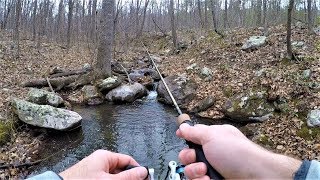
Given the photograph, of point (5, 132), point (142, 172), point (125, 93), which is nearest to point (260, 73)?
point (125, 93)

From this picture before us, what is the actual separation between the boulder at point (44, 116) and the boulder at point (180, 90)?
4.15 meters

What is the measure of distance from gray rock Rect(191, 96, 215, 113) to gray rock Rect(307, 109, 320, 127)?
3.41m

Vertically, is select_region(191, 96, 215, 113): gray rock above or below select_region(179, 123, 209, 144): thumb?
below

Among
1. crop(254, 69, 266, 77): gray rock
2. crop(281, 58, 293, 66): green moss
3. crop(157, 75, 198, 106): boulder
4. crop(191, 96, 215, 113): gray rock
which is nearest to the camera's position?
crop(191, 96, 215, 113): gray rock

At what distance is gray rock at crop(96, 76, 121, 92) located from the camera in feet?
42.3

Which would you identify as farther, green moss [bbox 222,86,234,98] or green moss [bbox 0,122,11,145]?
green moss [bbox 222,86,234,98]

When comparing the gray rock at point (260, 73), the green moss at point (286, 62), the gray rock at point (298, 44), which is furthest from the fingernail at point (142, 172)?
the gray rock at point (298, 44)

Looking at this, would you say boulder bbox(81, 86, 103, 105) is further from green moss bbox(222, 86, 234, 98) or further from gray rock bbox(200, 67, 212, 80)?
green moss bbox(222, 86, 234, 98)

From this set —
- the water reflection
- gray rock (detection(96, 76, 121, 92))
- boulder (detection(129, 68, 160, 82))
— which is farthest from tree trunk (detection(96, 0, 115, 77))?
the water reflection

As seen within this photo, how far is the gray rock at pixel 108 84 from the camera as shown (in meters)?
12.9

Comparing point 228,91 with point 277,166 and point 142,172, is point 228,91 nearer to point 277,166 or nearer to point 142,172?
point 277,166

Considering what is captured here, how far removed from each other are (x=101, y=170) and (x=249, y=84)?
33.0 ft

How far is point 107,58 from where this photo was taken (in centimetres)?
1425

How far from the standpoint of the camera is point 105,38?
46.7 ft
